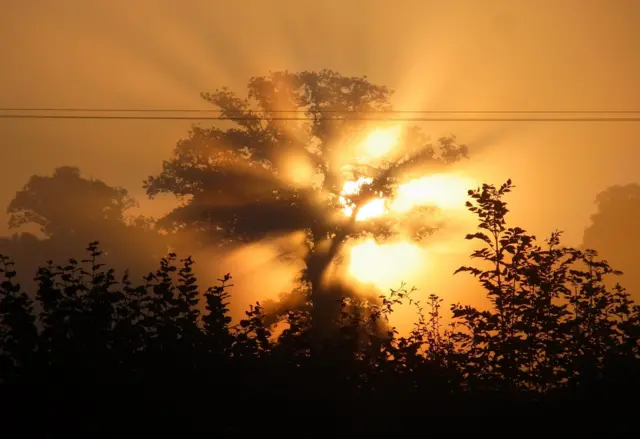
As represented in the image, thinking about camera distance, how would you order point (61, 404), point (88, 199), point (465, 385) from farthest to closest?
point (88, 199), point (465, 385), point (61, 404)

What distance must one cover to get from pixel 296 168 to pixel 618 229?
4849cm

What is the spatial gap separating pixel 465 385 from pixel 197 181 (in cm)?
3382

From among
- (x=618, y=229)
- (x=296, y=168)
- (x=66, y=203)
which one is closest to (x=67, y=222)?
(x=66, y=203)

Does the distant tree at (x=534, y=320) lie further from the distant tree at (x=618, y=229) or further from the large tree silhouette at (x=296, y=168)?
the distant tree at (x=618, y=229)

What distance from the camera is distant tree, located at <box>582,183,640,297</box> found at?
75.3 meters

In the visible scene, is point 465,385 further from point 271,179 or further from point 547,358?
point 271,179

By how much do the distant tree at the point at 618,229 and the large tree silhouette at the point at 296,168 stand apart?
1509 inches

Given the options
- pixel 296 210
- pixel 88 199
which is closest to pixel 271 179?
pixel 296 210

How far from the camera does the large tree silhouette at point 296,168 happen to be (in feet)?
134

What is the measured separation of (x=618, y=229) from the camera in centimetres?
7862

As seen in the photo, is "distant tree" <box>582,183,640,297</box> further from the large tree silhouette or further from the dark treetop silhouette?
the dark treetop silhouette

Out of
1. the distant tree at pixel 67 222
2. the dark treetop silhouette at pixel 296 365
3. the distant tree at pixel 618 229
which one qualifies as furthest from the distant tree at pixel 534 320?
the distant tree at pixel 618 229

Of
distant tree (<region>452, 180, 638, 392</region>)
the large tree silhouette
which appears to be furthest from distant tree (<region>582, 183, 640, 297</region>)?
distant tree (<region>452, 180, 638, 392</region>)

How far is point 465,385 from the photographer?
31.0ft
